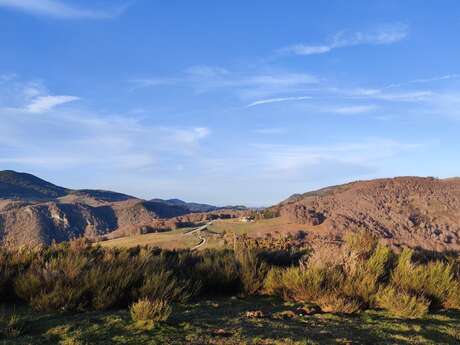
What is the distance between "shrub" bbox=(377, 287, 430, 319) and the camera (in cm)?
795

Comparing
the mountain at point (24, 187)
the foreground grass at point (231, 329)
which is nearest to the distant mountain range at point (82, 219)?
the mountain at point (24, 187)

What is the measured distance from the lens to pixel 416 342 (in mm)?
6219

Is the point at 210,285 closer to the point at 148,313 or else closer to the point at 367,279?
the point at 367,279

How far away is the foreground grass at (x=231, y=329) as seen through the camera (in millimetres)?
5729

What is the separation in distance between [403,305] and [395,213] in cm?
2031

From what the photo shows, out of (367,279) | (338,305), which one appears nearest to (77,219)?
(367,279)

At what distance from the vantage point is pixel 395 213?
27078 mm

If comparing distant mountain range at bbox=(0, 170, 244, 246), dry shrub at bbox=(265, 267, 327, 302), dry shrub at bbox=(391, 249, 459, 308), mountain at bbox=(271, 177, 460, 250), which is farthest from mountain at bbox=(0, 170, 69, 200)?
dry shrub at bbox=(391, 249, 459, 308)

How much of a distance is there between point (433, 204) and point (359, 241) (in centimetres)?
1716

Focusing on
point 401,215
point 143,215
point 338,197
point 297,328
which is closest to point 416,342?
point 297,328

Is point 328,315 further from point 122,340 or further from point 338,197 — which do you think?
point 338,197

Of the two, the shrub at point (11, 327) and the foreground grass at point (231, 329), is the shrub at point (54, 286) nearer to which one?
the foreground grass at point (231, 329)

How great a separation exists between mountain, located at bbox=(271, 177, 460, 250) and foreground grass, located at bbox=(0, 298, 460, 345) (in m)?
14.8

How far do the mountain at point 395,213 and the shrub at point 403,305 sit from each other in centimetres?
1346
